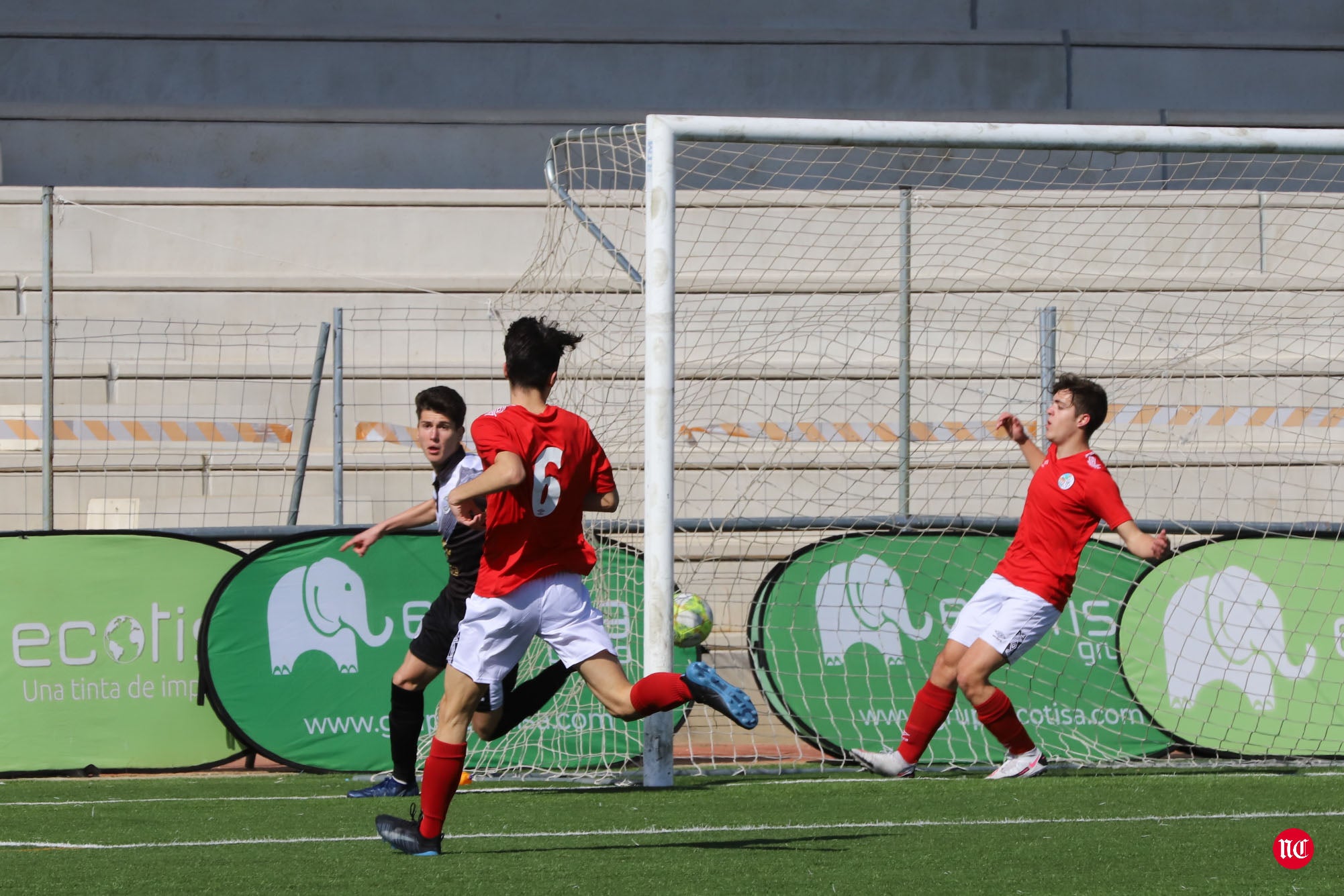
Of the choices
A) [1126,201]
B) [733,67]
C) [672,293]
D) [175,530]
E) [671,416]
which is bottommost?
[175,530]

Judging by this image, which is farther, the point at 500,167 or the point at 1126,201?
the point at 500,167

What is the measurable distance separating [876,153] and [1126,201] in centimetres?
234

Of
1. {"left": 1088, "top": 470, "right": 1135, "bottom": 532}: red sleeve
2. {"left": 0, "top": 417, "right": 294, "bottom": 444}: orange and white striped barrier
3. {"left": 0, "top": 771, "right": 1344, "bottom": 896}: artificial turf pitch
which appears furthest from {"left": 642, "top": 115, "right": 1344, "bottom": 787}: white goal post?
{"left": 0, "top": 417, "right": 294, "bottom": 444}: orange and white striped barrier

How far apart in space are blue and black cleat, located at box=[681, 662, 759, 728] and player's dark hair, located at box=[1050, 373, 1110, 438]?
273 cm

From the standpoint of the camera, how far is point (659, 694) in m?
4.50

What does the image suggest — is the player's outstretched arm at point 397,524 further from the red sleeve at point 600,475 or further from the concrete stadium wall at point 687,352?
the concrete stadium wall at point 687,352

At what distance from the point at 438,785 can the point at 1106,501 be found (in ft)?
10.7

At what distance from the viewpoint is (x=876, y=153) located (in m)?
12.9

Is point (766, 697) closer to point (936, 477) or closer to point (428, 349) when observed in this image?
point (936, 477)

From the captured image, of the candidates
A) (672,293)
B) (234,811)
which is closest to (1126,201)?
(672,293)

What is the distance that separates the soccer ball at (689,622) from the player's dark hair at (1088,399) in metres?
1.93

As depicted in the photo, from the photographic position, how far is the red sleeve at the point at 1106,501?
6.18m

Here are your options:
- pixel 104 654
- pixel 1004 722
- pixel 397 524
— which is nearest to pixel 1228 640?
pixel 1004 722

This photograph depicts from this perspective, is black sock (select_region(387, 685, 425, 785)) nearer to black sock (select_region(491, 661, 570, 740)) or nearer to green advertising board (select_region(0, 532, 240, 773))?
black sock (select_region(491, 661, 570, 740))
